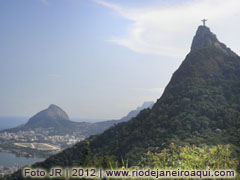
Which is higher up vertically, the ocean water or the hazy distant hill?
the hazy distant hill

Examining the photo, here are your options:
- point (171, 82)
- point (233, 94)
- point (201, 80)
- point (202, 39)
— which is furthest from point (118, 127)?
point (202, 39)

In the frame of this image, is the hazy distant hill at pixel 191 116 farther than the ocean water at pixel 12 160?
No

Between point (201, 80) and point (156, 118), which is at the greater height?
point (201, 80)

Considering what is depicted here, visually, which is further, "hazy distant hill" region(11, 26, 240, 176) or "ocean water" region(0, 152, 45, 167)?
"ocean water" region(0, 152, 45, 167)

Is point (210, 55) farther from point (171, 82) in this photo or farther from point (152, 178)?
point (152, 178)

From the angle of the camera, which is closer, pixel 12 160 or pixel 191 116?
pixel 191 116

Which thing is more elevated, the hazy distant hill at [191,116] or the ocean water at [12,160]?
the hazy distant hill at [191,116]

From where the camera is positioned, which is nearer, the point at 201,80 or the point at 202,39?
the point at 201,80

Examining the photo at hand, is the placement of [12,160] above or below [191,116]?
below
